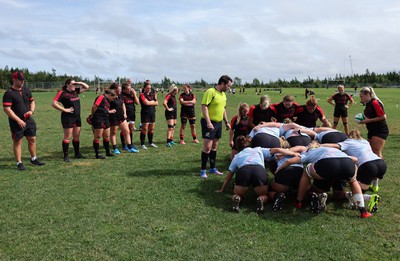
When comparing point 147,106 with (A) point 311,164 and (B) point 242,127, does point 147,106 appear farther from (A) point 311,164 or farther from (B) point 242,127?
(A) point 311,164

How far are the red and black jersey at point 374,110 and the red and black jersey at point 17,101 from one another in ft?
25.4

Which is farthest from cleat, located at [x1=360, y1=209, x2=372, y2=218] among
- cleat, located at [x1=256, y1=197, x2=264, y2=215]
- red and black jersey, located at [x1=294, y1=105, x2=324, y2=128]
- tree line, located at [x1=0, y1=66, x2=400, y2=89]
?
tree line, located at [x1=0, y1=66, x2=400, y2=89]

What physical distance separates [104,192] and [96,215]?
1139 mm

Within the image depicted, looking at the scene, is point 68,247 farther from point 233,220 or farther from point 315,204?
point 315,204

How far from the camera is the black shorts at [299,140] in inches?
257

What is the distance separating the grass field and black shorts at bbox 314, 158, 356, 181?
0.65 meters

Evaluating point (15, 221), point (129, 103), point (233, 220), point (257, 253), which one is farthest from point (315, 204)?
point (129, 103)

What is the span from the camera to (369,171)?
5570mm

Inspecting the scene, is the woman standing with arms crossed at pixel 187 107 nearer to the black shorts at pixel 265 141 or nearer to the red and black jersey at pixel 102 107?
the red and black jersey at pixel 102 107

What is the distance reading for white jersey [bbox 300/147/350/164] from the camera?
515 centimetres

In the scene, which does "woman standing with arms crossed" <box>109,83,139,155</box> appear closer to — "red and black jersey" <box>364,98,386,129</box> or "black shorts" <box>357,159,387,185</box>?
"red and black jersey" <box>364,98,386,129</box>

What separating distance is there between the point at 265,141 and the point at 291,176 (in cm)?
106

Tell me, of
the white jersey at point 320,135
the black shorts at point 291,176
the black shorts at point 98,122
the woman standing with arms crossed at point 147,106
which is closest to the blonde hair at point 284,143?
the white jersey at point 320,135

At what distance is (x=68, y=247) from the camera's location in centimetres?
430
